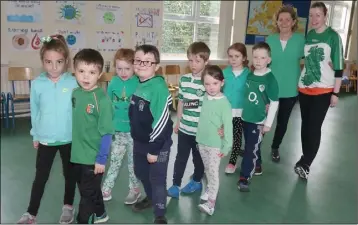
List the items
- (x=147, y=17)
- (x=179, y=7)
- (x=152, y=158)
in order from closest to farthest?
(x=152, y=158)
(x=147, y=17)
(x=179, y=7)

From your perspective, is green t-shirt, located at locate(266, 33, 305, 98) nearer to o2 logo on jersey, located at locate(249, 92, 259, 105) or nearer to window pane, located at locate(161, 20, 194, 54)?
o2 logo on jersey, located at locate(249, 92, 259, 105)

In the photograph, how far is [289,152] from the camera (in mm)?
3736

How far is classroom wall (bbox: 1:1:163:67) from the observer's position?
4.46 metres

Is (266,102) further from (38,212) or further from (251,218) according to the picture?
(38,212)

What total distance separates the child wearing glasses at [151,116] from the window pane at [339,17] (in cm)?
785

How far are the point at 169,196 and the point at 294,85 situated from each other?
1489mm

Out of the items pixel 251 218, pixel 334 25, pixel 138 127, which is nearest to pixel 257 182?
pixel 251 218

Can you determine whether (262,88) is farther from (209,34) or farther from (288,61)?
(209,34)

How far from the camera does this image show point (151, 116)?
1.87 meters

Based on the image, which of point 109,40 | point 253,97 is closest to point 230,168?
point 253,97

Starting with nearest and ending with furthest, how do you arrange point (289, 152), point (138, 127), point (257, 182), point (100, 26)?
point (138, 127)
point (257, 182)
point (289, 152)
point (100, 26)

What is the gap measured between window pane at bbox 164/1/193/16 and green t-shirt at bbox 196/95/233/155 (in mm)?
4083

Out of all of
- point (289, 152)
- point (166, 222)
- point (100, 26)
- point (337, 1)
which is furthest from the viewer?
point (337, 1)

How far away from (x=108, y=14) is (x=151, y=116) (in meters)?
3.66
